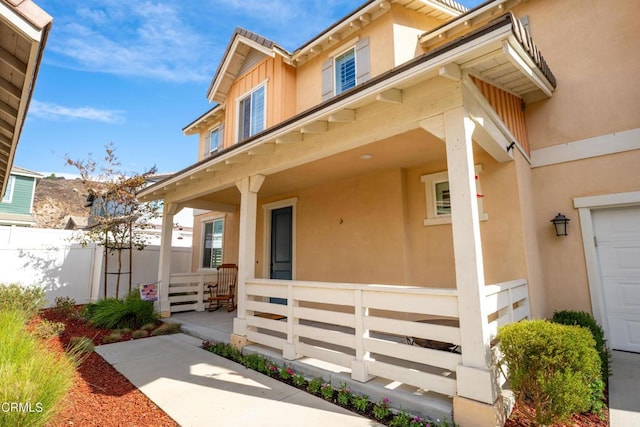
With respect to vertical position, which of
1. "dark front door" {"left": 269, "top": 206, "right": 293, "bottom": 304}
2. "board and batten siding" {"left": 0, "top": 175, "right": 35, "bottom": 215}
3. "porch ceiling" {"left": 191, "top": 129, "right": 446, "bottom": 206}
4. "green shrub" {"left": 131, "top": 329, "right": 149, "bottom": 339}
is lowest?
"green shrub" {"left": 131, "top": 329, "right": 149, "bottom": 339}

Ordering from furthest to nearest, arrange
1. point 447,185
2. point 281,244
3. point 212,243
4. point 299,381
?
point 212,243 < point 281,244 < point 447,185 < point 299,381

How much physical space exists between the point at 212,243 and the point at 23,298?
450cm

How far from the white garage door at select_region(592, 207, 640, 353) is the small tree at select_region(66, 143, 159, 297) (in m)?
9.82

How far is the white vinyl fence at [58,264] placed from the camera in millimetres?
8023

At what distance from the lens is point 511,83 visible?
4.32 meters

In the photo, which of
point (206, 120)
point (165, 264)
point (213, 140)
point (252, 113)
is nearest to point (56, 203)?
point (206, 120)

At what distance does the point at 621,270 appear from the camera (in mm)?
4492

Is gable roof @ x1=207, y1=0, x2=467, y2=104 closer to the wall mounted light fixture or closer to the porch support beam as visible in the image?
the porch support beam

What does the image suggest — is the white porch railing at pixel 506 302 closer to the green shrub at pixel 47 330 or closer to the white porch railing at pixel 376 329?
the white porch railing at pixel 376 329

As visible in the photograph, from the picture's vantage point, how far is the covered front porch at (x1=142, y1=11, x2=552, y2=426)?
2.81 meters

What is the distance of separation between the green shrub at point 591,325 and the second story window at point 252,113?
6888 mm

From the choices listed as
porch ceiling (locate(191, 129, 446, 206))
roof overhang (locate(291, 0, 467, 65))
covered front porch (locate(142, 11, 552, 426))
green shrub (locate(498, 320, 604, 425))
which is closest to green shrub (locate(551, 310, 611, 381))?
covered front porch (locate(142, 11, 552, 426))

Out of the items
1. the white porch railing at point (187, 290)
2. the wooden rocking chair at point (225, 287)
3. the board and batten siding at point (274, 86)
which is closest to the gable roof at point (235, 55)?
the board and batten siding at point (274, 86)

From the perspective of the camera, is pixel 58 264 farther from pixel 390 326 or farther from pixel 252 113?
pixel 390 326
